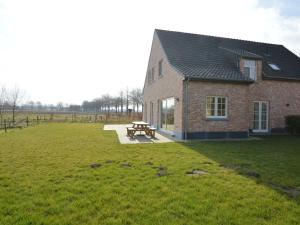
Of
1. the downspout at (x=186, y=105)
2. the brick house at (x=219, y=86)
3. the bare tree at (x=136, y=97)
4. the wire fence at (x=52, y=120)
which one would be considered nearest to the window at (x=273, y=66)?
the brick house at (x=219, y=86)

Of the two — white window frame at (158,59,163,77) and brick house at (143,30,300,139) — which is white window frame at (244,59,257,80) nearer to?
brick house at (143,30,300,139)

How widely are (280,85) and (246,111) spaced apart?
197 inches

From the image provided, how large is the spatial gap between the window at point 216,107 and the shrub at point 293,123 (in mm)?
5608

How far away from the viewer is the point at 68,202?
4195mm

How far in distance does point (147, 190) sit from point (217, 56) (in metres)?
12.9

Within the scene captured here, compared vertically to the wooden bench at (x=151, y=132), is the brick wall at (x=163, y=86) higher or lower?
higher

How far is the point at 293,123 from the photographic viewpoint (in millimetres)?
15344

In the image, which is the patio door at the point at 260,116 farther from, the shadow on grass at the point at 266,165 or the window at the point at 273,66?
the shadow on grass at the point at 266,165

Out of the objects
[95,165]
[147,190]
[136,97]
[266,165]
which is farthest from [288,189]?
[136,97]

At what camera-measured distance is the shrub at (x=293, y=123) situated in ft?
49.9

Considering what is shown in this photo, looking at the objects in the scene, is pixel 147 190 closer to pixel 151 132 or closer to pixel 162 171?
pixel 162 171

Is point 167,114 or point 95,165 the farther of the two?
point 167,114

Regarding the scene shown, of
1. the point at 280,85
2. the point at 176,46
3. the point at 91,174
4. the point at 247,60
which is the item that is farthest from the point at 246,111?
the point at 91,174

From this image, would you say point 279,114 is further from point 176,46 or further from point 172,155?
point 172,155
